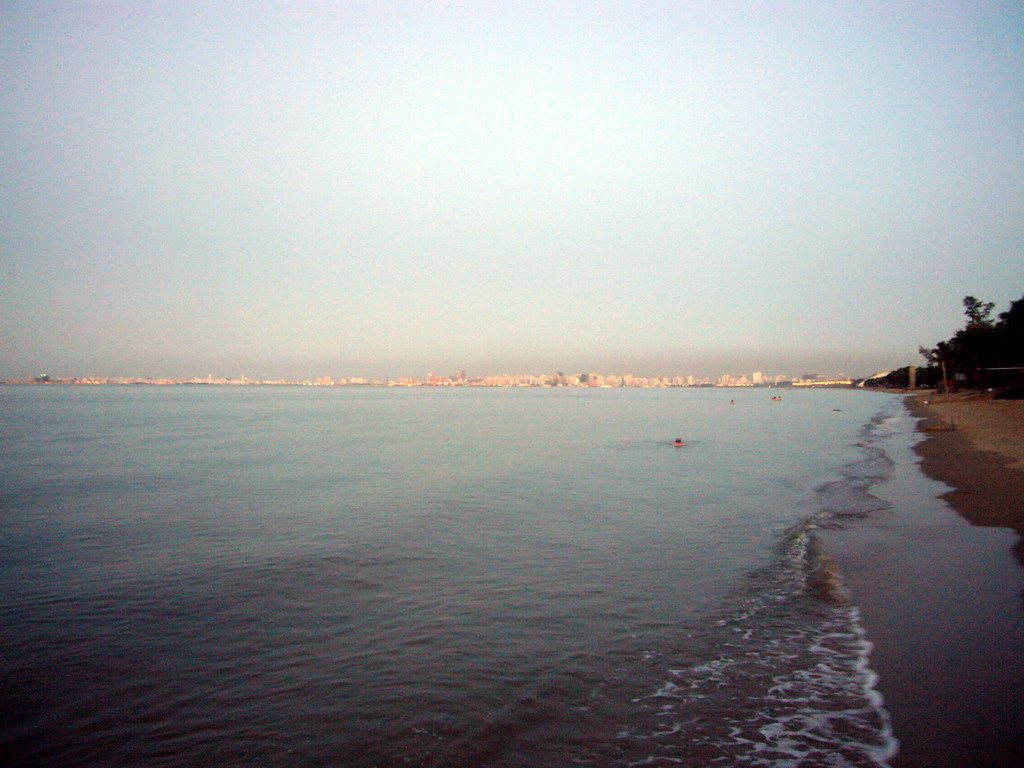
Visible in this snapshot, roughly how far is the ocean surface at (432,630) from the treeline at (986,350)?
2858 inches

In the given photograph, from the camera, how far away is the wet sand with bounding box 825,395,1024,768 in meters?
6.18

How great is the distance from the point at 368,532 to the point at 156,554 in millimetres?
4379

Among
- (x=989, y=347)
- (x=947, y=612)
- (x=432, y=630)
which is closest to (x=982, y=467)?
(x=947, y=612)

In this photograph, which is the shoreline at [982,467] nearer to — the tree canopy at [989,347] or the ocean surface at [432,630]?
Result: the ocean surface at [432,630]

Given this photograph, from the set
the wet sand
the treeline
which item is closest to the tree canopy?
the treeline

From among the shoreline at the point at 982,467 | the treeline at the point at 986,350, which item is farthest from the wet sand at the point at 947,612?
the treeline at the point at 986,350

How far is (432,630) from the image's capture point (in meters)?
9.29

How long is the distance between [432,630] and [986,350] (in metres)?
97.7

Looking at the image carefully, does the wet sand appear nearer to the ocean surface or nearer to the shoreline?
the shoreline

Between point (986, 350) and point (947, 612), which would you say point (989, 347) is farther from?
point (947, 612)

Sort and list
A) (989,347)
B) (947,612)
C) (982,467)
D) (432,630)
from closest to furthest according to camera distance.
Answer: (432,630), (947,612), (982,467), (989,347)

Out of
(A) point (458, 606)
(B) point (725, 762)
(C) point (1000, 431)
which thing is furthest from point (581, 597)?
(C) point (1000, 431)

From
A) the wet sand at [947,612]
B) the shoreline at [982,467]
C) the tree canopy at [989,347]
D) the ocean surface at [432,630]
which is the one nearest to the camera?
the wet sand at [947,612]

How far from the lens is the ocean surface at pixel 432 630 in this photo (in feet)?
21.0
